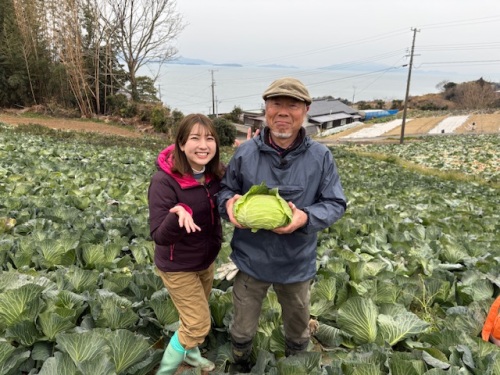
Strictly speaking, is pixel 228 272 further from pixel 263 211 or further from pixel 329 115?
pixel 329 115

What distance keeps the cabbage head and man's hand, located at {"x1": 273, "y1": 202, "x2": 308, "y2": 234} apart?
1.1 inches

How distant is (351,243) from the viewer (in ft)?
17.6

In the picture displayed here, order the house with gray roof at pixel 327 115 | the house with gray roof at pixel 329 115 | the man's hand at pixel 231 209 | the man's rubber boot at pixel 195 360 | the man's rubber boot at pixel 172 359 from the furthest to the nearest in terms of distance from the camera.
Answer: the house with gray roof at pixel 329 115 < the house with gray roof at pixel 327 115 < the man's rubber boot at pixel 195 360 < the man's rubber boot at pixel 172 359 < the man's hand at pixel 231 209

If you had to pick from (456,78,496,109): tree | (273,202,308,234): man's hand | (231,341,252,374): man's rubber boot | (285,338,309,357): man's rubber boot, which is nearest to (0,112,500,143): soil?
(231,341,252,374): man's rubber boot

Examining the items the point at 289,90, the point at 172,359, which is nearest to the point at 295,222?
the point at 289,90

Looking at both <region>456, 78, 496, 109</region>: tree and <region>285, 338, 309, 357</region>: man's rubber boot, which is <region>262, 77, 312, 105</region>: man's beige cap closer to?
<region>285, 338, 309, 357</region>: man's rubber boot

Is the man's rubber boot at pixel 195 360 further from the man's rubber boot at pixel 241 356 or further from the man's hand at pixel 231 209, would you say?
the man's hand at pixel 231 209

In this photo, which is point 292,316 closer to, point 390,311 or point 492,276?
point 390,311

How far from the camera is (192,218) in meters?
2.58

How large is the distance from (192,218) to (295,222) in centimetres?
73

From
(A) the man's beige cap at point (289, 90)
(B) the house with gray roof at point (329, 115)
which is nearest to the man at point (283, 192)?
(A) the man's beige cap at point (289, 90)

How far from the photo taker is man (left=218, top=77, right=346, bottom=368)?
2.51 metres

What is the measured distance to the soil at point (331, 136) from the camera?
30.9m

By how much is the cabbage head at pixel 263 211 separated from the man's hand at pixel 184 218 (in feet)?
0.93
